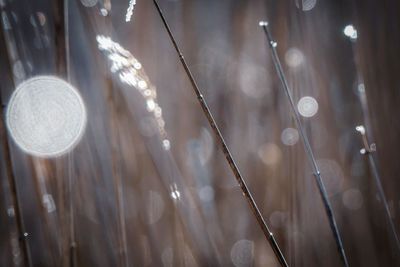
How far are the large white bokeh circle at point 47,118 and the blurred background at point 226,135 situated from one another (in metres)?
0.06

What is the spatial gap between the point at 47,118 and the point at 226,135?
0.83 m

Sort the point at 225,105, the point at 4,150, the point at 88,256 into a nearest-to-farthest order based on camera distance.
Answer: the point at 4,150
the point at 88,256
the point at 225,105

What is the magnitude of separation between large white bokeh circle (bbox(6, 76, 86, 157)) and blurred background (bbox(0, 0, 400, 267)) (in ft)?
0.18

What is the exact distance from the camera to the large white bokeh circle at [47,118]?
1.39 m

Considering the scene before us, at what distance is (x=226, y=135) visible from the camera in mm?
1647

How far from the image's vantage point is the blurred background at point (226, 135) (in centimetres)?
138

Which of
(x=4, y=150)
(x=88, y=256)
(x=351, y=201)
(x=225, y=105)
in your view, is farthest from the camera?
(x=225, y=105)

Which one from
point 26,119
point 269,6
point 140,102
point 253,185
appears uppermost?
point 269,6

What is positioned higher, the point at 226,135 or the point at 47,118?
the point at 47,118

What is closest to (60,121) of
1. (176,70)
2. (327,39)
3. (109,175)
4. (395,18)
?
(109,175)

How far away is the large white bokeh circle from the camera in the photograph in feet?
4.55

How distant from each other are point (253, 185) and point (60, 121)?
3.16 feet

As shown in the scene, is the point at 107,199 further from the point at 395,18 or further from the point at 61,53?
the point at 395,18

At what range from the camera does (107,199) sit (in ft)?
4.83
